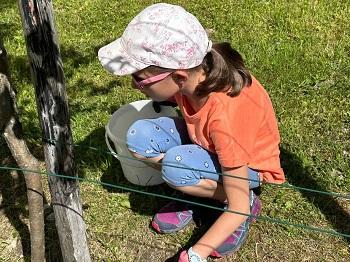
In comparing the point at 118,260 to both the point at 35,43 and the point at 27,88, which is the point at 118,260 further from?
the point at 27,88

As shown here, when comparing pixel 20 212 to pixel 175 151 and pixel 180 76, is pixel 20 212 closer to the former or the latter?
pixel 175 151

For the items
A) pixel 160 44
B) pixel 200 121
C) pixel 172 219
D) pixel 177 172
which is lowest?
pixel 172 219

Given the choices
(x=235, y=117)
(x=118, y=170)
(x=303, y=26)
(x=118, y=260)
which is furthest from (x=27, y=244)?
(x=303, y=26)

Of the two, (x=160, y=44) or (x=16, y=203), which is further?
(x=16, y=203)

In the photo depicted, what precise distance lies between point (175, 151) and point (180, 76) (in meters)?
0.47

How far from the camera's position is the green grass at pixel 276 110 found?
9.02 feet

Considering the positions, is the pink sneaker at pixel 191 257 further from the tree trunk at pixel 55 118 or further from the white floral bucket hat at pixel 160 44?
the white floral bucket hat at pixel 160 44

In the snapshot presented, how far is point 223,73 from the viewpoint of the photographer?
92.6 inches

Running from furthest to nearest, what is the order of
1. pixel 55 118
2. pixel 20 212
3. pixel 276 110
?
1. pixel 276 110
2. pixel 20 212
3. pixel 55 118

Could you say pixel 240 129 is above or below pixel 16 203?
above

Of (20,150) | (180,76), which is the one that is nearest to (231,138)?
(180,76)

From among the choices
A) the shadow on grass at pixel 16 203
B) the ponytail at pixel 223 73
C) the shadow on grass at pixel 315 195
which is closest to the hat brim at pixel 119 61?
the ponytail at pixel 223 73

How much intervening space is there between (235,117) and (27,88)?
1901 millimetres

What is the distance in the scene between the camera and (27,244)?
2752 millimetres
